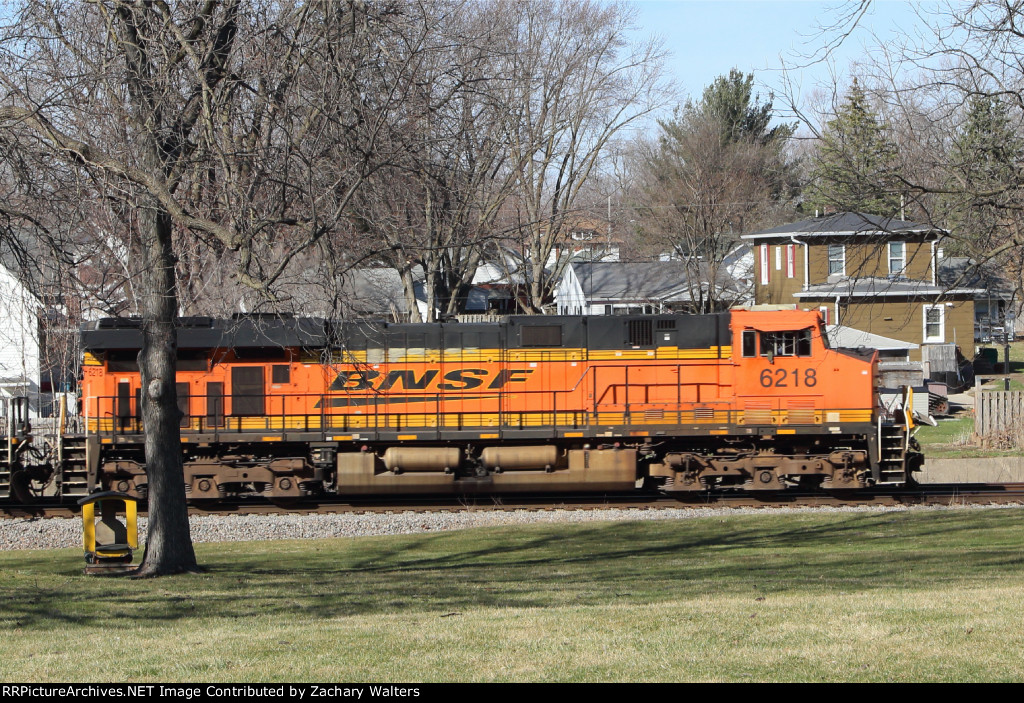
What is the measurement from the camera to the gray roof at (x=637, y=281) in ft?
150

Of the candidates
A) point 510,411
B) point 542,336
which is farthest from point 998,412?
point 510,411

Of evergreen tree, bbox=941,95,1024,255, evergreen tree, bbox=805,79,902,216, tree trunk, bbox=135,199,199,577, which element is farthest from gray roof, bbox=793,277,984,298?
tree trunk, bbox=135,199,199,577

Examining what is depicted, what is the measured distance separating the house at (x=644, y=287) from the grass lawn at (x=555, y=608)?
99.0ft

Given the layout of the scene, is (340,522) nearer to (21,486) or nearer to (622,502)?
A: (622,502)

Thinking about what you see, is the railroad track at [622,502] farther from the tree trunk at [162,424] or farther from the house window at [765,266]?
the house window at [765,266]

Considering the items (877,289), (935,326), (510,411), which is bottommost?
(510,411)

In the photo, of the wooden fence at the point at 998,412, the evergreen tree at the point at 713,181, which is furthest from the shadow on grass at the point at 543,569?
the evergreen tree at the point at 713,181

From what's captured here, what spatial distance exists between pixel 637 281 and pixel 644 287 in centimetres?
92

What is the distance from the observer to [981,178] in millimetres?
10055

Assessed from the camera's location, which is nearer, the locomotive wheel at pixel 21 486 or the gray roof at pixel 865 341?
the locomotive wheel at pixel 21 486

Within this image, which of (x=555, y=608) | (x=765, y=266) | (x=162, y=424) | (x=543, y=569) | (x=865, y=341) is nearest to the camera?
(x=555, y=608)

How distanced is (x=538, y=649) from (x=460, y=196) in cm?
934

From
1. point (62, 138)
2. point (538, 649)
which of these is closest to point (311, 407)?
point (62, 138)

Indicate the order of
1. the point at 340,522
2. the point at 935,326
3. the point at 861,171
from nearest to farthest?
the point at 861,171, the point at 340,522, the point at 935,326
